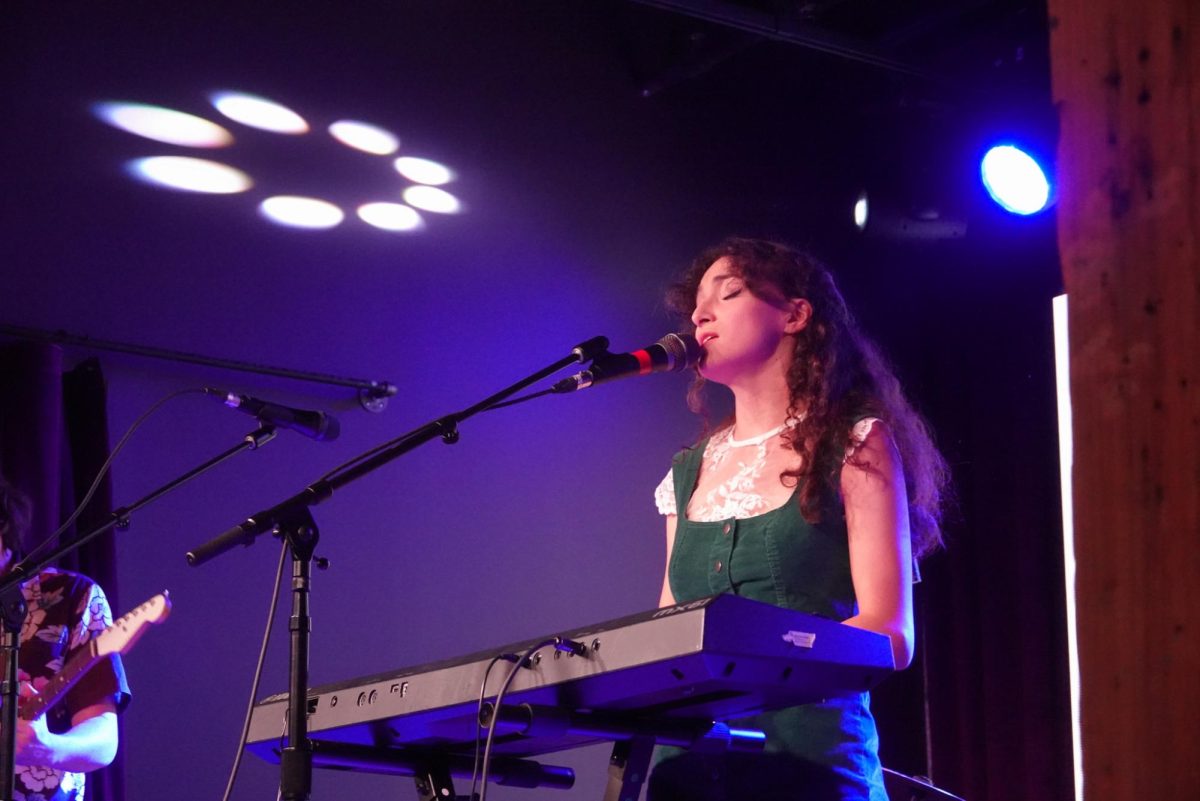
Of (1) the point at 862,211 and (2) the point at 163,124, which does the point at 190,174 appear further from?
(1) the point at 862,211

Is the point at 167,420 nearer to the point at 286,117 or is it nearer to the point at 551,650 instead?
the point at 286,117

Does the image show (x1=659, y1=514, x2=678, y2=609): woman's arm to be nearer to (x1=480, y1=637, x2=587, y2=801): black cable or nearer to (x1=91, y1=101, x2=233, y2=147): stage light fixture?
(x1=480, y1=637, x2=587, y2=801): black cable

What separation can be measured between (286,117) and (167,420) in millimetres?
1140

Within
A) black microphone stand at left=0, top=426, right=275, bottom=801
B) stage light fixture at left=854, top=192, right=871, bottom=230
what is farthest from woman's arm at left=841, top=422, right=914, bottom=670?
stage light fixture at left=854, top=192, right=871, bottom=230

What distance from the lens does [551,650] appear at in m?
1.58

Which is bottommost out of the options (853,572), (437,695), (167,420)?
(437,695)

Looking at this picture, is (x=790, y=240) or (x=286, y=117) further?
(x=790, y=240)

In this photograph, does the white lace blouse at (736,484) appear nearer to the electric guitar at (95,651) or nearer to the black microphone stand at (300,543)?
the black microphone stand at (300,543)

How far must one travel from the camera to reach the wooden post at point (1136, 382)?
3.56 feet

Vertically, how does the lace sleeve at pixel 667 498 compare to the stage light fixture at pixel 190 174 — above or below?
below

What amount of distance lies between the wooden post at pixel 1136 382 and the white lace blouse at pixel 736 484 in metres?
0.92

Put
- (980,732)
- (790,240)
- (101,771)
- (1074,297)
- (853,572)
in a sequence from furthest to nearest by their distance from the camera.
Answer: (790,240) → (980,732) → (101,771) → (853,572) → (1074,297)


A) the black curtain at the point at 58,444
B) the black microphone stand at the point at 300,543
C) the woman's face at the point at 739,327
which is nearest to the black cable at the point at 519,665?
the black microphone stand at the point at 300,543

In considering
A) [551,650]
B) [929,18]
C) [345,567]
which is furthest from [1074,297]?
[929,18]
